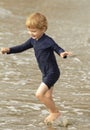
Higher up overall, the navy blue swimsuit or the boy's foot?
the navy blue swimsuit

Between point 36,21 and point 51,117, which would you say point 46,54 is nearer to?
point 36,21

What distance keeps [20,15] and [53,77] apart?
42.6 ft

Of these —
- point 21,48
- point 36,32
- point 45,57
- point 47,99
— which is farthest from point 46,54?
point 47,99

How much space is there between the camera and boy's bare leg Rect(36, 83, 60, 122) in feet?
19.1

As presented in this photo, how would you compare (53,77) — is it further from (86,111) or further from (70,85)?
(70,85)

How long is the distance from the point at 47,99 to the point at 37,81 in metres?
2.43

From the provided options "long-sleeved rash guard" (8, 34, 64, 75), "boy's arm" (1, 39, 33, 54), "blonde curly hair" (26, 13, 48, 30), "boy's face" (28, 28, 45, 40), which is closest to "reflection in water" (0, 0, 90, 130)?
"long-sleeved rash guard" (8, 34, 64, 75)

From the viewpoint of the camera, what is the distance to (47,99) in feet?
19.3

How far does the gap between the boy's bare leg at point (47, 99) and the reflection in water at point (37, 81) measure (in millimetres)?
155

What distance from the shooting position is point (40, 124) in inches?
234

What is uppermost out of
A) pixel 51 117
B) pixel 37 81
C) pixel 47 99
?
pixel 47 99

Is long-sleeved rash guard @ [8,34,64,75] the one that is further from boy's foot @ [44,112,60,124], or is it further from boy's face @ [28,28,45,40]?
boy's foot @ [44,112,60,124]

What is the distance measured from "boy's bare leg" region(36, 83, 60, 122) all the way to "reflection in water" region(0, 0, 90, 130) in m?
0.16

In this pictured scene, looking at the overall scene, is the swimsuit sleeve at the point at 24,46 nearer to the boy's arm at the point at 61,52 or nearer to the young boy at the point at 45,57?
the young boy at the point at 45,57
